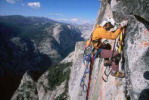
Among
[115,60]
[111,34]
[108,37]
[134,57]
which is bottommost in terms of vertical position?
[115,60]

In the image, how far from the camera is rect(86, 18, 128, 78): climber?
435 inches

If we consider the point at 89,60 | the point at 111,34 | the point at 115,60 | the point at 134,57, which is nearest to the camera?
the point at 134,57

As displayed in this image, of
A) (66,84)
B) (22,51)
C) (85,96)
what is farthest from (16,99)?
(22,51)

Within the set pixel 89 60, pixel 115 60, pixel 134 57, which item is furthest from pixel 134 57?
pixel 89 60

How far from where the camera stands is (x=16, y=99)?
40.0 metres

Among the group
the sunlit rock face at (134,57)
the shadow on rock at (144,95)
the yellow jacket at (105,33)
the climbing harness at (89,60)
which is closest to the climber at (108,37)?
the yellow jacket at (105,33)

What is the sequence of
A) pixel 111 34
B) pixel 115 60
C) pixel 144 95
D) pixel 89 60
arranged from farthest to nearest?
pixel 89 60 → pixel 115 60 → pixel 111 34 → pixel 144 95

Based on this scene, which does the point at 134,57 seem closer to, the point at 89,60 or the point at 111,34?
the point at 111,34

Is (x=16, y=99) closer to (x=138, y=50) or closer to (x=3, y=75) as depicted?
(x=138, y=50)

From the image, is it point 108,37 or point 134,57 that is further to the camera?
point 108,37

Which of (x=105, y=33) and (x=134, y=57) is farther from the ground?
(x=105, y=33)

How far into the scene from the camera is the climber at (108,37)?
1104 centimetres

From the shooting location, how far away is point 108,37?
11055mm

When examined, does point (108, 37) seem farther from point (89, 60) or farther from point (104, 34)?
point (89, 60)
